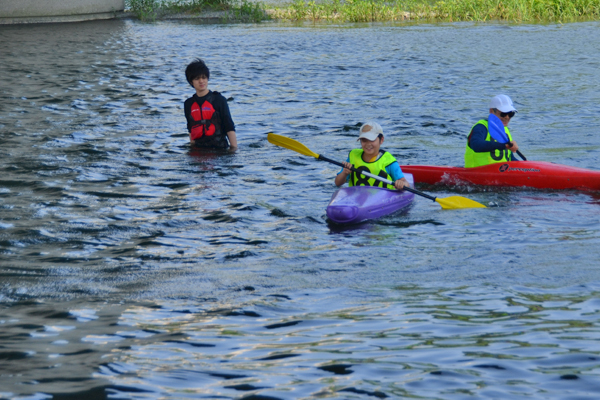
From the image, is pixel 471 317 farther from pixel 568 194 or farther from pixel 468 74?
pixel 468 74

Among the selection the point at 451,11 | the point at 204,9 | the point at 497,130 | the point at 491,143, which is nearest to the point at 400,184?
the point at 491,143

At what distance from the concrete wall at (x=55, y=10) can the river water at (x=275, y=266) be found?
58.2 ft

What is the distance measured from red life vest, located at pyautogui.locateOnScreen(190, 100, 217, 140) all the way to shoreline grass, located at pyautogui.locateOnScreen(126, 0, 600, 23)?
20.9m

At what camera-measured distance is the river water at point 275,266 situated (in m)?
3.46

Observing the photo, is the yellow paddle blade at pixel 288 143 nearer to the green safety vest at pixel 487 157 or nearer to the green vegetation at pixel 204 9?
the green safety vest at pixel 487 157

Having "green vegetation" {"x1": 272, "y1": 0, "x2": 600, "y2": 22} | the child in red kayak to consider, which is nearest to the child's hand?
the child in red kayak

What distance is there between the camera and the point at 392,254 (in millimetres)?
5512

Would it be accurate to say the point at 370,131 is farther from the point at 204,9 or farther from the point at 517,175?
the point at 204,9

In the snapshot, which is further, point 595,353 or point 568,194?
point 568,194

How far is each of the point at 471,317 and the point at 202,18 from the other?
30909mm

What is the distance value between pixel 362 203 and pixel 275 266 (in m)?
1.55

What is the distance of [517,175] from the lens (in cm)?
773

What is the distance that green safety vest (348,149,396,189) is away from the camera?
701 cm

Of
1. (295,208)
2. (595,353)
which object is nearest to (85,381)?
(595,353)
